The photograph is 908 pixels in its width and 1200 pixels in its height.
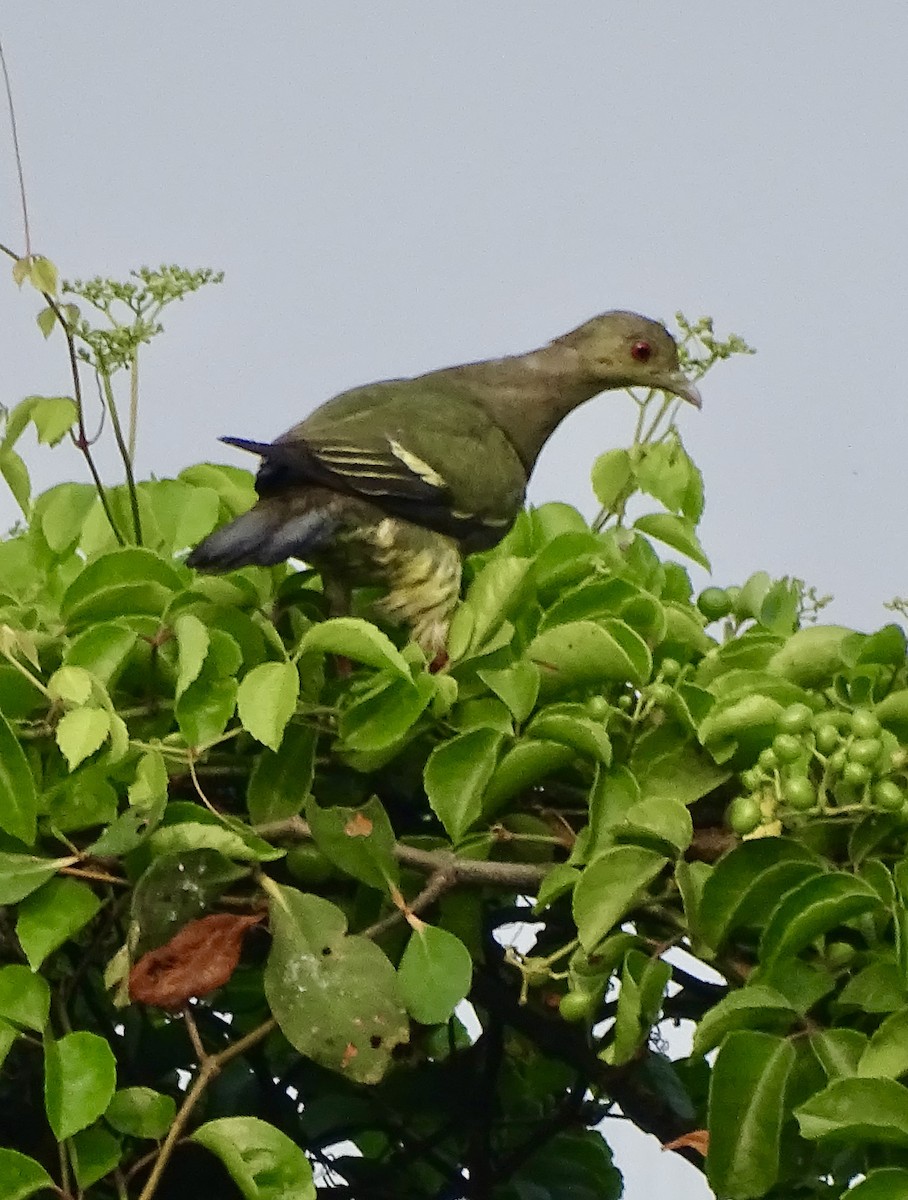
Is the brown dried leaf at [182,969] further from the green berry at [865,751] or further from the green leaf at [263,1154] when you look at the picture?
the green berry at [865,751]

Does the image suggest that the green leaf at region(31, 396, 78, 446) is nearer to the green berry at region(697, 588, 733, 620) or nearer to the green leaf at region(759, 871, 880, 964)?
the green berry at region(697, 588, 733, 620)

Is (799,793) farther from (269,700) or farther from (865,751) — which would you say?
(269,700)

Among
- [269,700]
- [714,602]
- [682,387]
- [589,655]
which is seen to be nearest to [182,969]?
[269,700]

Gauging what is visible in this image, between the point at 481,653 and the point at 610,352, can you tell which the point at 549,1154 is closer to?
the point at 481,653

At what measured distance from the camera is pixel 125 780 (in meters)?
0.80

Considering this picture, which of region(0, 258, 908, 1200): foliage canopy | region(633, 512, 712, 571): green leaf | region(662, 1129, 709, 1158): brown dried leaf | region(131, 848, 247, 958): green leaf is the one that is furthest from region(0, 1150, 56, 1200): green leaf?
region(633, 512, 712, 571): green leaf

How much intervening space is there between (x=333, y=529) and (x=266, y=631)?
0.83 feet

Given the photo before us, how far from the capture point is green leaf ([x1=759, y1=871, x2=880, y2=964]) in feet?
2.27

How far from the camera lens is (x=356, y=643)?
0.78 m

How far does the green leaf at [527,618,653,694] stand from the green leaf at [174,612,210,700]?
Result: 18 cm

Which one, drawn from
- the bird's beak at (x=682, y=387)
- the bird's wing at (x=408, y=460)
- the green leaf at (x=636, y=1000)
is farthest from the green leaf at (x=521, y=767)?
the bird's beak at (x=682, y=387)

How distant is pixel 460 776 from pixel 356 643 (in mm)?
87

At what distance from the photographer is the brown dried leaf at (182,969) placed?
75cm

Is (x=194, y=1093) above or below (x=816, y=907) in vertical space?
below
